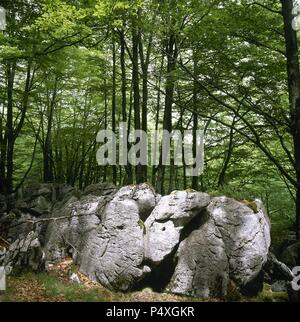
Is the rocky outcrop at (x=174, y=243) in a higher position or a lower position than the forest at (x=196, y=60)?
lower

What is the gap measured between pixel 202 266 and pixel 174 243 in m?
0.90

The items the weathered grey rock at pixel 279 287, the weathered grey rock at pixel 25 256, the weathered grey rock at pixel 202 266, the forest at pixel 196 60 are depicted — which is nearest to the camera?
the forest at pixel 196 60

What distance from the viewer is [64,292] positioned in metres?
7.90

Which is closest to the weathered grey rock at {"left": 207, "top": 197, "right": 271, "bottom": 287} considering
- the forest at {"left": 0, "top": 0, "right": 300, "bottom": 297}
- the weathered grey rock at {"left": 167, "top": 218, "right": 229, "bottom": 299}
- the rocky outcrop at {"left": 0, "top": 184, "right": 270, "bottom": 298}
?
the rocky outcrop at {"left": 0, "top": 184, "right": 270, "bottom": 298}

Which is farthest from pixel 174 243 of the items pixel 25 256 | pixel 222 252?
pixel 25 256

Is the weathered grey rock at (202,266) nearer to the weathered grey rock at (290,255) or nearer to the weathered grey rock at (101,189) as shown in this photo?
the weathered grey rock at (290,255)

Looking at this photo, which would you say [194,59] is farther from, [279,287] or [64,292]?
[64,292]

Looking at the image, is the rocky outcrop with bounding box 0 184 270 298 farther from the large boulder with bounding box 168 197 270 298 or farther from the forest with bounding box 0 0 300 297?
the forest with bounding box 0 0 300 297

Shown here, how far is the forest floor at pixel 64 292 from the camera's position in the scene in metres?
7.55

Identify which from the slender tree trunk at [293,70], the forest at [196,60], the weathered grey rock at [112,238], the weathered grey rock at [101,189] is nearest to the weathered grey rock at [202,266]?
the weathered grey rock at [112,238]

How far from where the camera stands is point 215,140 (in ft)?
61.3
